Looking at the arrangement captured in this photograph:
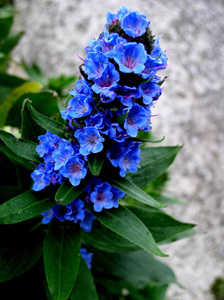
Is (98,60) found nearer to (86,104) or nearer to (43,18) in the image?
(86,104)

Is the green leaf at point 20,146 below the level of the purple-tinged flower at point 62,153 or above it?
below

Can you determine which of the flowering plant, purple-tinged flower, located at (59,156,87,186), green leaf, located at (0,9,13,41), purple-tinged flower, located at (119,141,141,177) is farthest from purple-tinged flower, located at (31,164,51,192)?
green leaf, located at (0,9,13,41)

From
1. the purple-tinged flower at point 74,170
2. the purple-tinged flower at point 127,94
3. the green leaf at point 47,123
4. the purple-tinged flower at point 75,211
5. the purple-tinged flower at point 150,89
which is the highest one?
the purple-tinged flower at point 150,89

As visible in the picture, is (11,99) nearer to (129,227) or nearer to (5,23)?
(5,23)

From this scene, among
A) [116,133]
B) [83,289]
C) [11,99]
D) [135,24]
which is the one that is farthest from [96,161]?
[11,99]

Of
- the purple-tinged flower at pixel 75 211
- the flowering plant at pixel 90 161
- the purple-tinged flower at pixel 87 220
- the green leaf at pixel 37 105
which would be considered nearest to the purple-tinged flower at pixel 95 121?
the flowering plant at pixel 90 161

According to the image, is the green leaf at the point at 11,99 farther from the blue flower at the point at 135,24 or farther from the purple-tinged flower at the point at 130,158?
the blue flower at the point at 135,24
